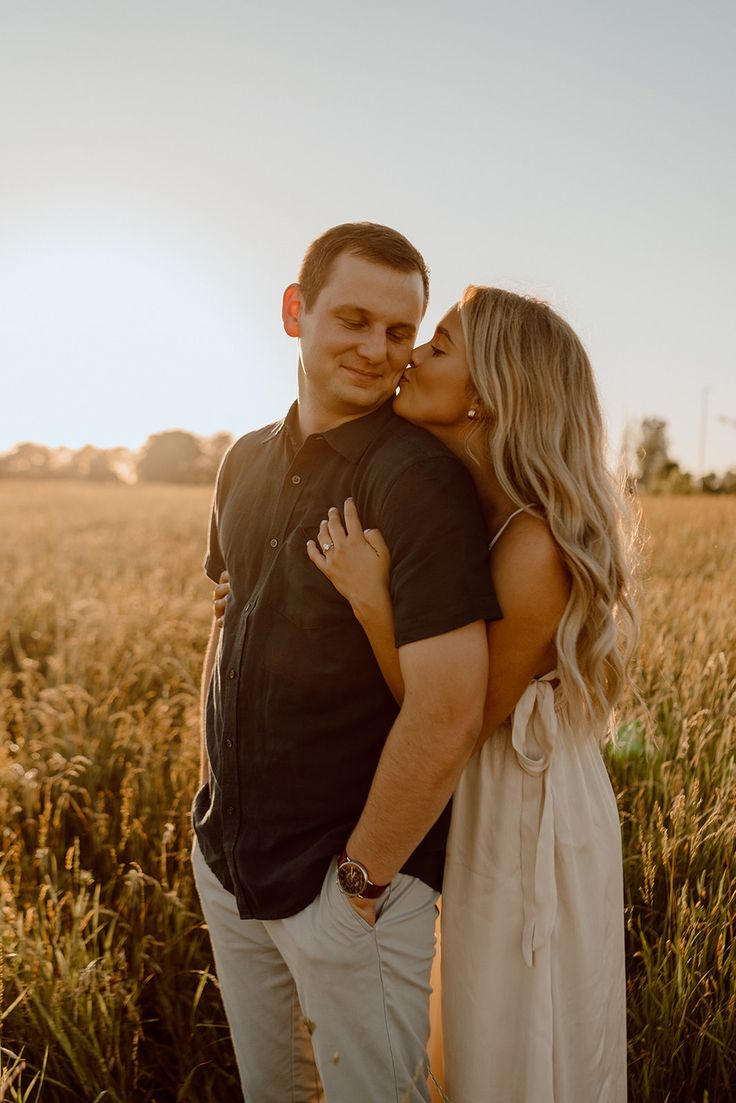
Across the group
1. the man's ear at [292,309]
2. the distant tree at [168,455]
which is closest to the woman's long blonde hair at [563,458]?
the man's ear at [292,309]

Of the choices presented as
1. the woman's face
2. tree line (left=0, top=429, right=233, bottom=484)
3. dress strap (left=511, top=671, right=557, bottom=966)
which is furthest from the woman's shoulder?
tree line (left=0, top=429, right=233, bottom=484)

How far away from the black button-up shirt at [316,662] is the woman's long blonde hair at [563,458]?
160 millimetres

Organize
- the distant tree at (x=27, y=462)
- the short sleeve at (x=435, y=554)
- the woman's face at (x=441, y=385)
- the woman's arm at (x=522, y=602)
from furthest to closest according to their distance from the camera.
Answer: the distant tree at (x=27, y=462), the woman's face at (x=441, y=385), the woman's arm at (x=522, y=602), the short sleeve at (x=435, y=554)

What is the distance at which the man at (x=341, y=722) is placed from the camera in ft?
5.62

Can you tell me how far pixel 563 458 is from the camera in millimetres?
1908

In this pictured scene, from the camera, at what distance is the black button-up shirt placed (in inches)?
68.1

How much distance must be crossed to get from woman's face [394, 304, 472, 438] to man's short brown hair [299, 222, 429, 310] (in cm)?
17

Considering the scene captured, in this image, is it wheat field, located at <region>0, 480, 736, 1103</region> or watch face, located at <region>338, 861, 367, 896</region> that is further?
wheat field, located at <region>0, 480, 736, 1103</region>

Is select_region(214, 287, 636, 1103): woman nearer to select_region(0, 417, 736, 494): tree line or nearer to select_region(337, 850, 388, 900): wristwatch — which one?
select_region(337, 850, 388, 900): wristwatch

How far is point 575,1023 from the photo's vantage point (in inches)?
76.2

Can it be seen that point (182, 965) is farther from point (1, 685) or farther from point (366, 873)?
point (1, 685)

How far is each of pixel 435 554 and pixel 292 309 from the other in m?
0.95

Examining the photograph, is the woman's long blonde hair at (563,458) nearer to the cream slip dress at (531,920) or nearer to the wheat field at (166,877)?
the cream slip dress at (531,920)

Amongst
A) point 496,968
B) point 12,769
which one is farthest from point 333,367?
point 12,769
